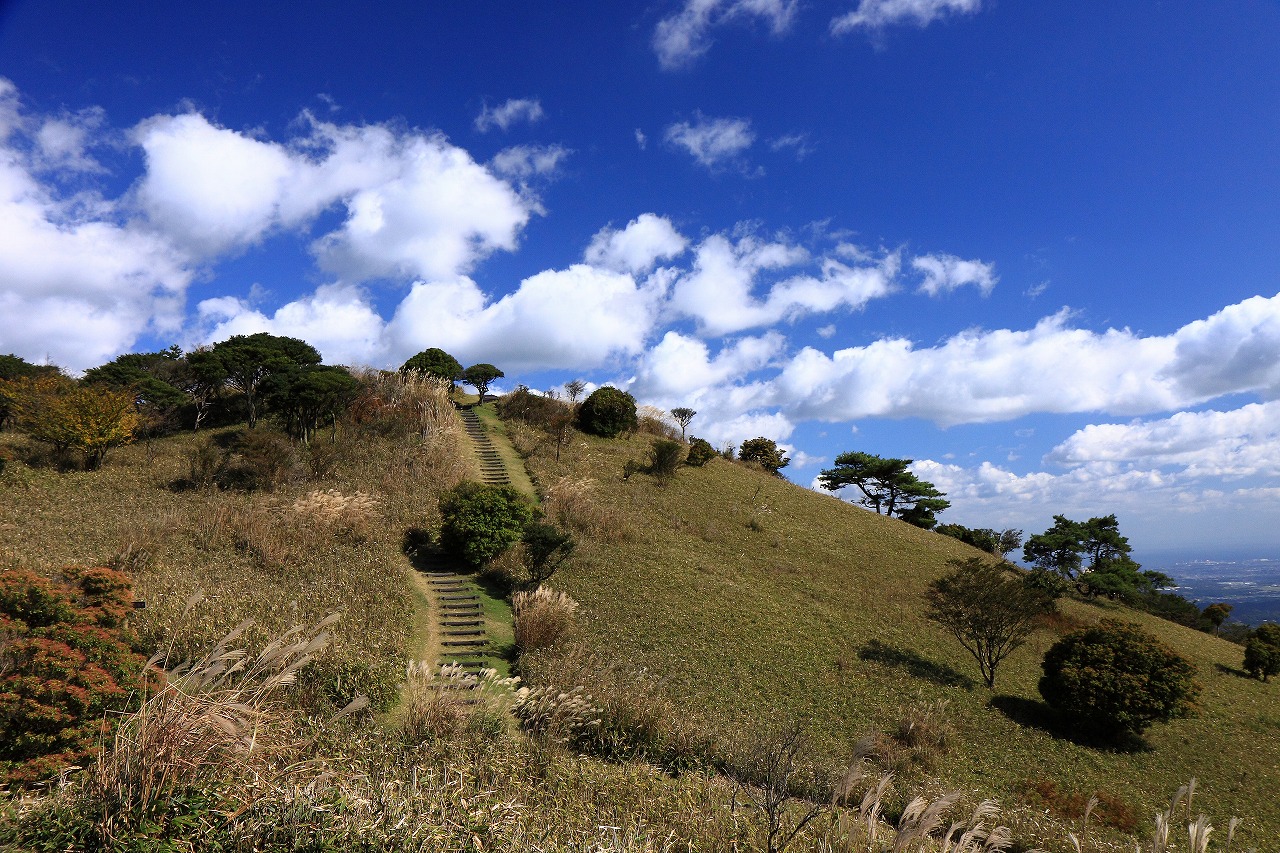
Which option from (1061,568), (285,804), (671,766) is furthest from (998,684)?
(1061,568)

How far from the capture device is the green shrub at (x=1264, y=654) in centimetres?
1703

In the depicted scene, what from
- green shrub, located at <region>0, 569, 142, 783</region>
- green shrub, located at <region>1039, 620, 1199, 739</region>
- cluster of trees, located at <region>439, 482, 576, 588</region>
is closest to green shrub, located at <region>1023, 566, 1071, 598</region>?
green shrub, located at <region>1039, 620, 1199, 739</region>

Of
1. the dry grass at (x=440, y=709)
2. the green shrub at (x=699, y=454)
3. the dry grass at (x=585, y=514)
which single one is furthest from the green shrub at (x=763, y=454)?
the dry grass at (x=440, y=709)

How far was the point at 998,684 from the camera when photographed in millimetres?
13289

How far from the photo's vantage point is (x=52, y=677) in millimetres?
5277

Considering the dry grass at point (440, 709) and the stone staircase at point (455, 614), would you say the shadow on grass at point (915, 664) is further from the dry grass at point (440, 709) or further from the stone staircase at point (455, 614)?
the dry grass at point (440, 709)

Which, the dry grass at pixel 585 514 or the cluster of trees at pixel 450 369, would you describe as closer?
the dry grass at pixel 585 514

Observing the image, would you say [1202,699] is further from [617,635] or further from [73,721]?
[73,721]

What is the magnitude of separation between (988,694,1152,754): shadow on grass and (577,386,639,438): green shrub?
2048cm

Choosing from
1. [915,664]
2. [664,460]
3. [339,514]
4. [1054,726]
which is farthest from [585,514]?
[1054,726]

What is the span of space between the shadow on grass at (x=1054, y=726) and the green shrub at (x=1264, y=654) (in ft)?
34.2

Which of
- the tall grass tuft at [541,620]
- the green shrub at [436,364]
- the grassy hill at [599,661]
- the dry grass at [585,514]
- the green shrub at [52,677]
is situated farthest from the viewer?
the green shrub at [436,364]

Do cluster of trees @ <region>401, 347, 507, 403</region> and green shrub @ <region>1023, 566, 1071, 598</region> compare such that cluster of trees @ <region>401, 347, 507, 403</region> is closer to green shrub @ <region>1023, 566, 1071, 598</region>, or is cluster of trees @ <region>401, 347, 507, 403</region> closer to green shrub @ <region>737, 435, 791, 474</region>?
green shrub @ <region>737, 435, 791, 474</region>

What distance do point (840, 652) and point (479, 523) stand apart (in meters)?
9.53
